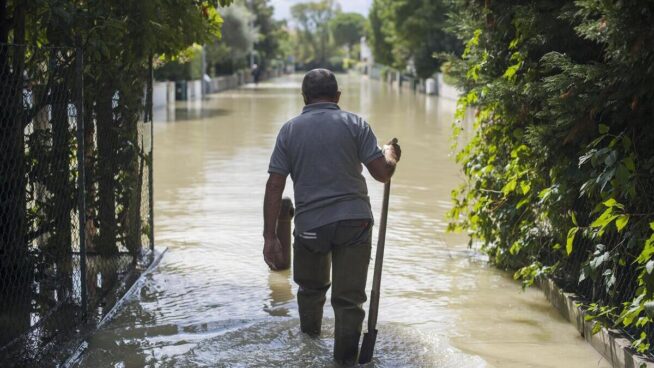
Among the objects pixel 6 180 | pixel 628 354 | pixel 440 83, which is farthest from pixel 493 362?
pixel 440 83

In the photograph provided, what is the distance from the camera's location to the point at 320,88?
548 centimetres

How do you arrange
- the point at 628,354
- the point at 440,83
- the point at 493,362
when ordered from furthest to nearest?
the point at 440,83 → the point at 493,362 → the point at 628,354

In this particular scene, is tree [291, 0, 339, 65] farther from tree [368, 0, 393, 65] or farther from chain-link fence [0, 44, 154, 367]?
chain-link fence [0, 44, 154, 367]

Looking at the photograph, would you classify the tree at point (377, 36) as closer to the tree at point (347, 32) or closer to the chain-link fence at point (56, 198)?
the chain-link fence at point (56, 198)

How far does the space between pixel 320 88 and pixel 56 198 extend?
1910 mm

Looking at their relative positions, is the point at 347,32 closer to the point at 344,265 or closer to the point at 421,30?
the point at 421,30

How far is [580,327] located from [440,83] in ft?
135

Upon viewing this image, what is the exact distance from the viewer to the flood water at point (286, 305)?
584cm

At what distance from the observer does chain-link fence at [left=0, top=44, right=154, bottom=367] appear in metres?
5.55

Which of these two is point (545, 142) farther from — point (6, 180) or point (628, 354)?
point (6, 180)

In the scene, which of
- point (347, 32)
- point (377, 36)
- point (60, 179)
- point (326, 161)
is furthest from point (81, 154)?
point (347, 32)

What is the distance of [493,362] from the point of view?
573 centimetres

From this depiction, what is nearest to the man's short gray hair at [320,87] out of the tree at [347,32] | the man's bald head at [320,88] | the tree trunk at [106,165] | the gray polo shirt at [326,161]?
the man's bald head at [320,88]

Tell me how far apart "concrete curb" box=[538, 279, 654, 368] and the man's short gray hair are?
2139 millimetres
